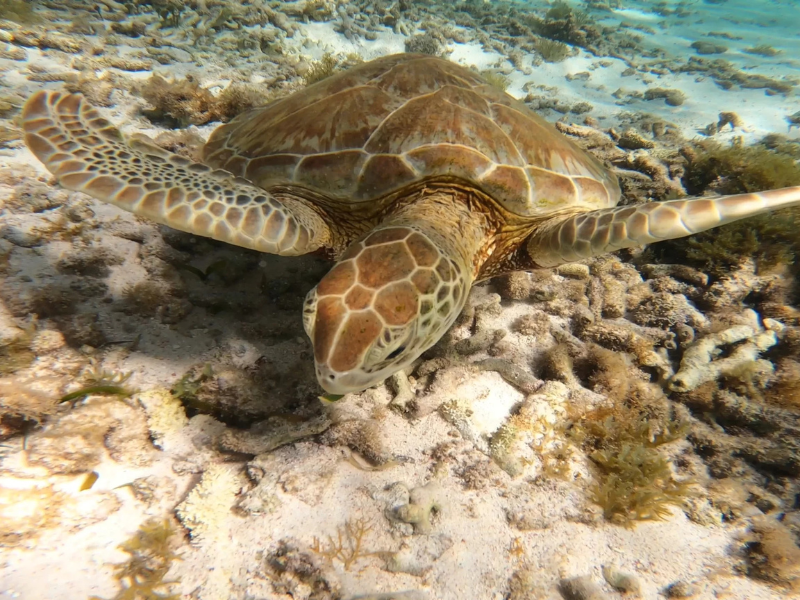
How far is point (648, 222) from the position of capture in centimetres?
221

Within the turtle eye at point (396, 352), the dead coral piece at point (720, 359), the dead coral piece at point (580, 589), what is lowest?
the dead coral piece at point (580, 589)

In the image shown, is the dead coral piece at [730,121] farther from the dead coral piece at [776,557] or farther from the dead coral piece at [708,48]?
the dead coral piece at [708,48]

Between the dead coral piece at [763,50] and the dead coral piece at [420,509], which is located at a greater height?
the dead coral piece at [763,50]

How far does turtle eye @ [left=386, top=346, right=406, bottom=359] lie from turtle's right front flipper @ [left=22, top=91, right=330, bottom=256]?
0.96 m

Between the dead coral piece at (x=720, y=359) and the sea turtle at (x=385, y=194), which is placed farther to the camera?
the dead coral piece at (x=720, y=359)

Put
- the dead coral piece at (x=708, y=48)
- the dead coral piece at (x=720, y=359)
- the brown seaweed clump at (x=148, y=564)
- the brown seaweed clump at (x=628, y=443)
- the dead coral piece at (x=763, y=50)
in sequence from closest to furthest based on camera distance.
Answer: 1. the brown seaweed clump at (x=148, y=564)
2. the brown seaweed clump at (x=628, y=443)
3. the dead coral piece at (x=720, y=359)
4. the dead coral piece at (x=708, y=48)
5. the dead coral piece at (x=763, y=50)

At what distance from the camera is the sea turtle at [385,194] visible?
1.67 m

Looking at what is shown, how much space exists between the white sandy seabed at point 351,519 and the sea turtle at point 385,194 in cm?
58

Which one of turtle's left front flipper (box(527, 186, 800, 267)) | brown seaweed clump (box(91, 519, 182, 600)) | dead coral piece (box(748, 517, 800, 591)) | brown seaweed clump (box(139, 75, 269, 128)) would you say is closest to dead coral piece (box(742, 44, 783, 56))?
turtle's left front flipper (box(527, 186, 800, 267))

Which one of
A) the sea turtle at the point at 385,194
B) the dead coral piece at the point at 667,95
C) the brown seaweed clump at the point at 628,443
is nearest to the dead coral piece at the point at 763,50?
the dead coral piece at the point at 667,95

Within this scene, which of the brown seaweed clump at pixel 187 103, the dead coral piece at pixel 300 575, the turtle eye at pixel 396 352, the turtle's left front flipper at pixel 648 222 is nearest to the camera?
the dead coral piece at pixel 300 575

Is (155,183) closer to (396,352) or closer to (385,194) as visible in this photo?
(385,194)

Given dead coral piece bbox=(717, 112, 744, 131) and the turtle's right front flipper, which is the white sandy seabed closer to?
the turtle's right front flipper

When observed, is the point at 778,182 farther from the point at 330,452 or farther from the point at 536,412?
the point at 330,452
